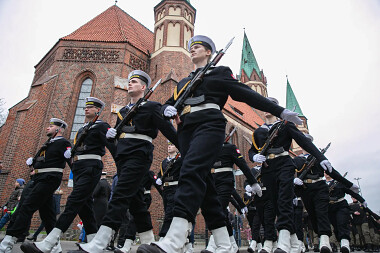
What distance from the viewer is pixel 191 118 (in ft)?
8.76

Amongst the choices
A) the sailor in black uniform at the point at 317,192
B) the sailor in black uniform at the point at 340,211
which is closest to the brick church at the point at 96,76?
the sailor in black uniform at the point at 340,211

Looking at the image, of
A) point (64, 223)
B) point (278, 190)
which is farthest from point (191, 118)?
point (278, 190)

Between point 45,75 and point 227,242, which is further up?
point 45,75

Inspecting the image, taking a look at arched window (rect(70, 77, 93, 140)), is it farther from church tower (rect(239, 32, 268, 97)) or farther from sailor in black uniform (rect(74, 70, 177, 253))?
church tower (rect(239, 32, 268, 97))

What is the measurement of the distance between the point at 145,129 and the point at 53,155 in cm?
211

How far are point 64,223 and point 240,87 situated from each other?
274cm

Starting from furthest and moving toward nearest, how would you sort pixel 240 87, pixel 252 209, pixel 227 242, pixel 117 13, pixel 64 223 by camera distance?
pixel 117 13, pixel 252 209, pixel 64 223, pixel 240 87, pixel 227 242

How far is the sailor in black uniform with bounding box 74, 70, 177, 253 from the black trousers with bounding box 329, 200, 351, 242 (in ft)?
15.5

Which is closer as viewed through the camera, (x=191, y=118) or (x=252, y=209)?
(x=191, y=118)

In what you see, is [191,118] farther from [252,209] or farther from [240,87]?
[252,209]

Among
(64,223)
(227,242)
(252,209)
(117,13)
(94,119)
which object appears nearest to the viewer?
(227,242)

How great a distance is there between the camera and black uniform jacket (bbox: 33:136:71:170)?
4.66 m

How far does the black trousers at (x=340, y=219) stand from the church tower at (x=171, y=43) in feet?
33.1

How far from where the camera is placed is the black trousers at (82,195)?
11.9 ft
